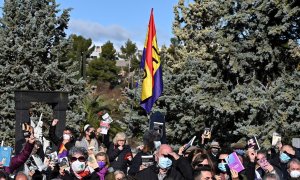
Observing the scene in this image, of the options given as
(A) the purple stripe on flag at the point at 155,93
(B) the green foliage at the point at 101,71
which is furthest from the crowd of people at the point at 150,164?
(B) the green foliage at the point at 101,71

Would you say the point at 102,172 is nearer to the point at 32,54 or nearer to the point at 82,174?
the point at 82,174

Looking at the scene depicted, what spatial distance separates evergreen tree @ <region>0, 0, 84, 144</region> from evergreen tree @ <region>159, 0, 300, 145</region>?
5.40 m

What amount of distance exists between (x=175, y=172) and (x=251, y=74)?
44.8ft

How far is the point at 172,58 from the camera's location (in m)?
33.2

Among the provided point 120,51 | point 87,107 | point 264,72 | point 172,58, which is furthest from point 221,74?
point 120,51

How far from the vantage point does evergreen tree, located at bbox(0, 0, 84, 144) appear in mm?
23797

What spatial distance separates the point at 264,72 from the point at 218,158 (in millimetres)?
13176

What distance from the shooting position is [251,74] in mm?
20203

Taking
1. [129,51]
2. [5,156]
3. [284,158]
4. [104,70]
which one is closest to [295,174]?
[284,158]

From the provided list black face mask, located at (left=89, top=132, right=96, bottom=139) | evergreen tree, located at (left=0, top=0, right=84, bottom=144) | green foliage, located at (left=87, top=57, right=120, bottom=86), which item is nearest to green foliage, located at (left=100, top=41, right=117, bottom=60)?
green foliage, located at (left=87, top=57, right=120, bottom=86)

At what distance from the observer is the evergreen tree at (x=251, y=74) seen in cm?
1864

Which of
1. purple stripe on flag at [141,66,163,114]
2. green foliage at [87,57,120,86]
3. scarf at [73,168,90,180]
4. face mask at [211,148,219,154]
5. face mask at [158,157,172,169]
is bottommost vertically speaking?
scarf at [73,168,90,180]

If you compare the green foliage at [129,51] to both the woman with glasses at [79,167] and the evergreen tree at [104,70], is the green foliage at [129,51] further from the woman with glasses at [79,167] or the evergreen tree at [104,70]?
the woman with glasses at [79,167]

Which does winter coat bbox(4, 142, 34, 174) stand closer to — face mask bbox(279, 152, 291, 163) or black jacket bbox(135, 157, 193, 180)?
black jacket bbox(135, 157, 193, 180)
